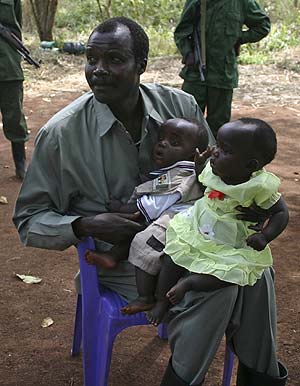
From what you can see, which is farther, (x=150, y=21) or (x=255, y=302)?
(x=150, y=21)

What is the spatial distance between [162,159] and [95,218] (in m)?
0.33

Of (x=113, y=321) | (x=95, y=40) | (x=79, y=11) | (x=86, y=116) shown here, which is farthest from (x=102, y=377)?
(x=79, y=11)

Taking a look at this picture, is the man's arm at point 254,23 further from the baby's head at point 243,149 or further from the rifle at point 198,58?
the baby's head at point 243,149

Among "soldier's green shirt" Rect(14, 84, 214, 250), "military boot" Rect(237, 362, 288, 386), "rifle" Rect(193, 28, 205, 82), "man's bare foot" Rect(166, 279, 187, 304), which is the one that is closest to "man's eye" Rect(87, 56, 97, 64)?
"soldier's green shirt" Rect(14, 84, 214, 250)

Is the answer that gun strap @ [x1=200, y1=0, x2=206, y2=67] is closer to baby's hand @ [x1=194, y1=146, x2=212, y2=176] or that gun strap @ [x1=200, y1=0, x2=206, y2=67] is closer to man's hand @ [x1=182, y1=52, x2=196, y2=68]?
man's hand @ [x1=182, y1=52, x2=196, y2=68]

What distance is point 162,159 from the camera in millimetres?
2336

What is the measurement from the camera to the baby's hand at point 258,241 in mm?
1955

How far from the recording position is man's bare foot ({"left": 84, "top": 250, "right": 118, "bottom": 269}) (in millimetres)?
2270

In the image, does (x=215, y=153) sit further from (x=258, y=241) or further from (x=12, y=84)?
(x=12, y=84)

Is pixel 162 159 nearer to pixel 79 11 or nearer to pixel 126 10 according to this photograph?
pixel 126 10

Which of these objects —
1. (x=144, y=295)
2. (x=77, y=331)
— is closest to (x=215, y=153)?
(x=144, y=295)

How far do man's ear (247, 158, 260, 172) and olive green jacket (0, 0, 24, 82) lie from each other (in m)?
3.21

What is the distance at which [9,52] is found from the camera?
4785mm

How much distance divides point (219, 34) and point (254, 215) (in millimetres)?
3303
